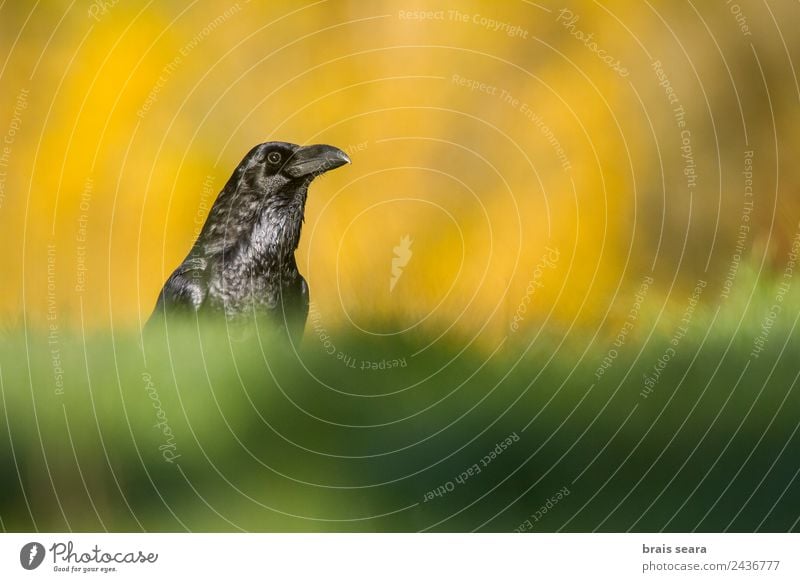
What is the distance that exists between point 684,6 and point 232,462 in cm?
99

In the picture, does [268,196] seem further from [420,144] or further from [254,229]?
[420,144]

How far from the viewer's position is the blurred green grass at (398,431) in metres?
1.25

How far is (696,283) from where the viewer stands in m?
1.26

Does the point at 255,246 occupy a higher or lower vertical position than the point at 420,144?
lower
